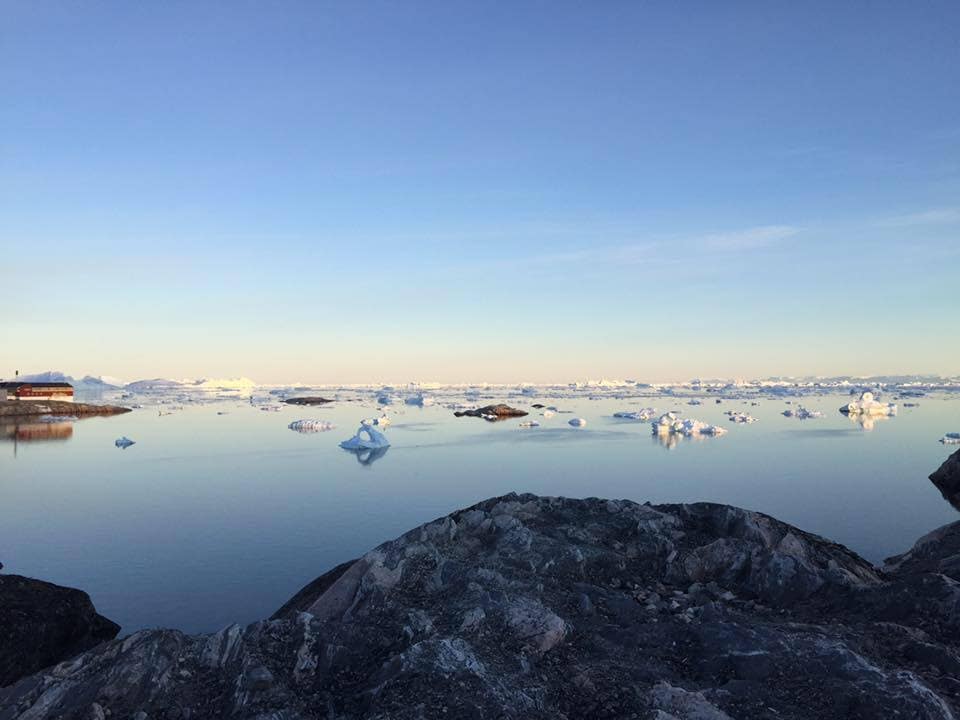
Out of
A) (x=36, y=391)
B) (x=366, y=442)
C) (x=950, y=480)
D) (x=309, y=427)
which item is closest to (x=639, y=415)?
(x=309, y=427)

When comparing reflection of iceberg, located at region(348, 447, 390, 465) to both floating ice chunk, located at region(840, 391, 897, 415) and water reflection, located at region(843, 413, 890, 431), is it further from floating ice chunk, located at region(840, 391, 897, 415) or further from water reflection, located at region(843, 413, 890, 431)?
floating ice chunk, located at region(840, 391, 897, 415)

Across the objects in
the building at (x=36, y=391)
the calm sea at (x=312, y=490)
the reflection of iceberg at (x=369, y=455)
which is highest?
the building at (x=36, y=391)

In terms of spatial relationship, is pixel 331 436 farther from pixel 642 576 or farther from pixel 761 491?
pixel 642 576

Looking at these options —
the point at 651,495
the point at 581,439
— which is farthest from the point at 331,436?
the point at 651,495

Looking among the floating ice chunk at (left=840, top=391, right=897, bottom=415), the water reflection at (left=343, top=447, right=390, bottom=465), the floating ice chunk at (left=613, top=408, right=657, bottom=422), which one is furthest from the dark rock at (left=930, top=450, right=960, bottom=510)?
the floating ice chunk at (left=840, top=391, right=897, bottom=415)

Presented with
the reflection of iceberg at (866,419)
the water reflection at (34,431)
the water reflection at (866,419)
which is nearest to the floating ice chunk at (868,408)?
the water reflection at (866,419)

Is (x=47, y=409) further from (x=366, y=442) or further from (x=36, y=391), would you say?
(x=366, y=442)

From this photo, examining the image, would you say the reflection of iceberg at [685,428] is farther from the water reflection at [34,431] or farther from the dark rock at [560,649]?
the water reflection at [34,431]
